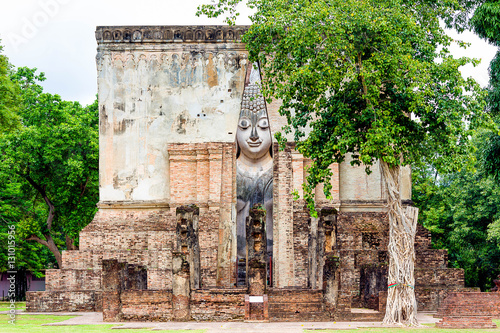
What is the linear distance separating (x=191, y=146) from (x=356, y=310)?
7.21 metres

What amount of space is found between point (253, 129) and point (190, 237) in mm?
5335

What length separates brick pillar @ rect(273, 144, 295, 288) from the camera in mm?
20516

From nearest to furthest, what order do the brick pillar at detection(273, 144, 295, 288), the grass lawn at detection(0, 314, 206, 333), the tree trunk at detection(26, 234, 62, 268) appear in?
the grass lawn at detection(0, 314, 206, 333), the brick pillar at detection(273, 144, 295, 288), the tree trunk at detection(26, 234, 62, 268)

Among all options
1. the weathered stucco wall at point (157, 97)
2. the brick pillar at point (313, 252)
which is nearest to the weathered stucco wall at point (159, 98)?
the weathered stucco wall at point (157, 97)

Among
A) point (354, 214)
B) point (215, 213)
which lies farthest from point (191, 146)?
point (354, 214)

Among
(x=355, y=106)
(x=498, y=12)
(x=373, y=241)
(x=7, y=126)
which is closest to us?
(x=355, y=106)

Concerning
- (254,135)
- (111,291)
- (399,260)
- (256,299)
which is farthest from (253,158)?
(399,260)

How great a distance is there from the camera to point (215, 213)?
21.1 m

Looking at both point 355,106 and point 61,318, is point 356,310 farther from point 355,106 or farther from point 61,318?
→ point 61,318

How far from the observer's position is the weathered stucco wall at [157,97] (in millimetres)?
21875

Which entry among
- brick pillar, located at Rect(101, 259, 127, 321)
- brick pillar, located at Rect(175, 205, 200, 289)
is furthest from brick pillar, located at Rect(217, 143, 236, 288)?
brick pillar, located at Rect(101, 259, 127, 321)

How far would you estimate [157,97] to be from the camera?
2208 centimetres

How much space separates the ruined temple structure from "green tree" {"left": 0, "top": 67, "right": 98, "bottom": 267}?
4.93 m

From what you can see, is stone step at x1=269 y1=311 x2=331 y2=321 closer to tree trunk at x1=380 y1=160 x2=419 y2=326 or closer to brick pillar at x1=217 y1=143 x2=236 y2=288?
tree trunk at x1=380 y1=160 x2=419 y2=326
